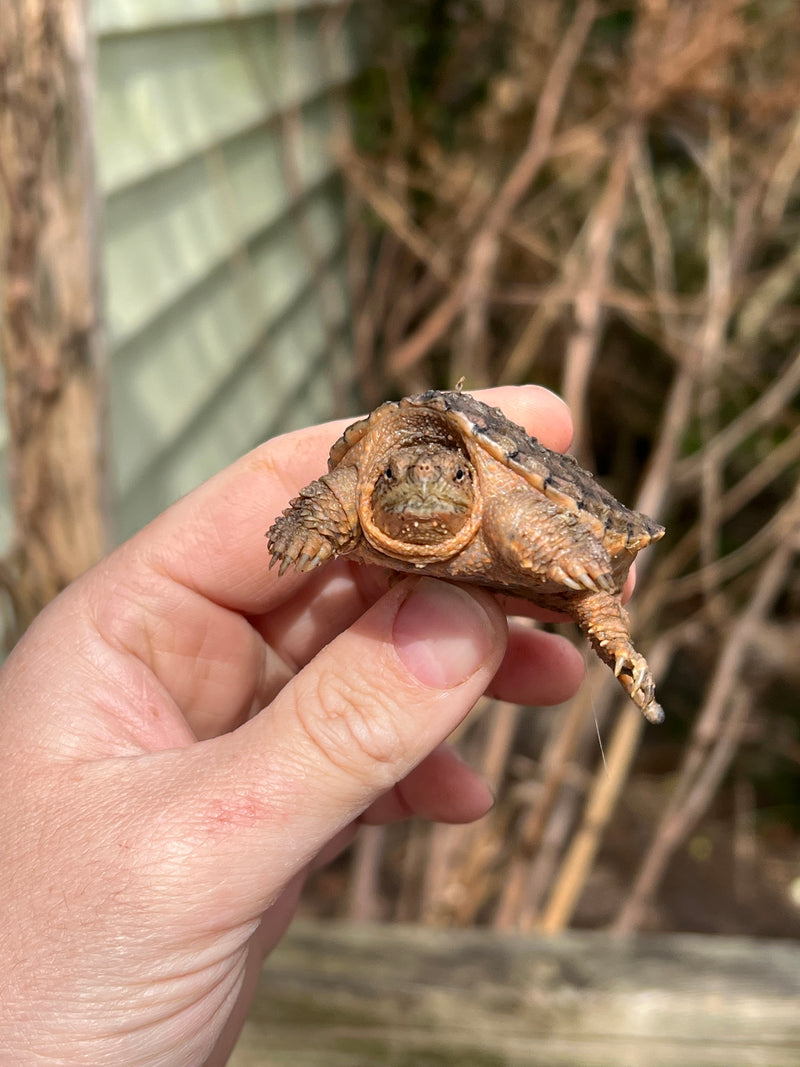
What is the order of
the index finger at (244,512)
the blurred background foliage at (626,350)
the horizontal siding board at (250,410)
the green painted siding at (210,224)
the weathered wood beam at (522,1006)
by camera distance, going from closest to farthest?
1. the index finger at (244,512)
2. the weathered wood beam at (522,1006)
3. the green painted siding at (210,224)
4. the horizontal siding board at (250,410)
5. the blurred background foliage at (626,350)

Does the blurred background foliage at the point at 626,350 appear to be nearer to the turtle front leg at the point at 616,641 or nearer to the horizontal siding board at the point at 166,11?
the horizontal siding board at the point at 166,11

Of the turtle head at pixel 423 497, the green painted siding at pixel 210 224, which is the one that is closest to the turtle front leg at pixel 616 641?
the turtle head at pixel 423 497

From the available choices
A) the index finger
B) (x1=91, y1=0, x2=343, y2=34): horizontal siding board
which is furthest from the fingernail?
(x1=91, y1=0, x2=343, y2=34): horizontal siding board

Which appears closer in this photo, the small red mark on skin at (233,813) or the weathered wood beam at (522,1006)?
the small red mark on skin at (233,813)

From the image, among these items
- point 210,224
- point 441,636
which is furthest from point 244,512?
point 210,224

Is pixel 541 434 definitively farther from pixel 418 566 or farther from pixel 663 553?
pixel 663 553

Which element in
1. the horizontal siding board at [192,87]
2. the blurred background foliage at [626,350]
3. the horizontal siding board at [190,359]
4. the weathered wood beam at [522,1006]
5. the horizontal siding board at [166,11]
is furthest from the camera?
the blurred background foliage at [626,350]
